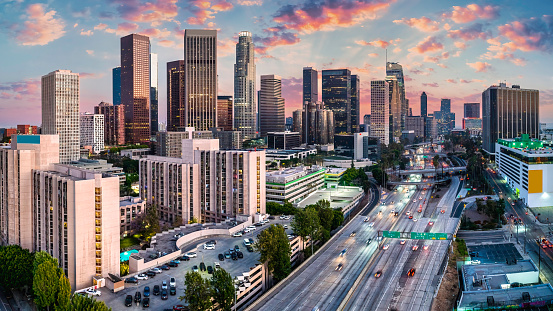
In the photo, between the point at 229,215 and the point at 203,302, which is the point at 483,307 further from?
the point at 229,215

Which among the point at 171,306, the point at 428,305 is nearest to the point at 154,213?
the point at 171,306

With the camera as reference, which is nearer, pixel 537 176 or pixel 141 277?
pixel 141 277

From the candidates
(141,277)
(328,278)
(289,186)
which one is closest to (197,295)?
(141,277)

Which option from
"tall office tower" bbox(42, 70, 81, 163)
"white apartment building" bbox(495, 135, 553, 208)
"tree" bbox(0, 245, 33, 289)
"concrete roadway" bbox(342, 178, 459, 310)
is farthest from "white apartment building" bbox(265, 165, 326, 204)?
"tall office tower" bbox(42, 70, 81, 163)

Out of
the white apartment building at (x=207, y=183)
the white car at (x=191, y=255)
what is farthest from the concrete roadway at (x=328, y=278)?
the white apartment building at (x=207, y=183)

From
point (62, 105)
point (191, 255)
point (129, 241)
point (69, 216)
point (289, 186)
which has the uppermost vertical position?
point (62, 105)

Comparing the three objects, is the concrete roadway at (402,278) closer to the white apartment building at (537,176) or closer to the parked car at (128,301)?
the parked car at (128,301)

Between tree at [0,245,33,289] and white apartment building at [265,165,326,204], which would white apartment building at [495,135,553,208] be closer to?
white apartment building at [265,165,326,204]

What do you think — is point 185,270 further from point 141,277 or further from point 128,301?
point 128,301
